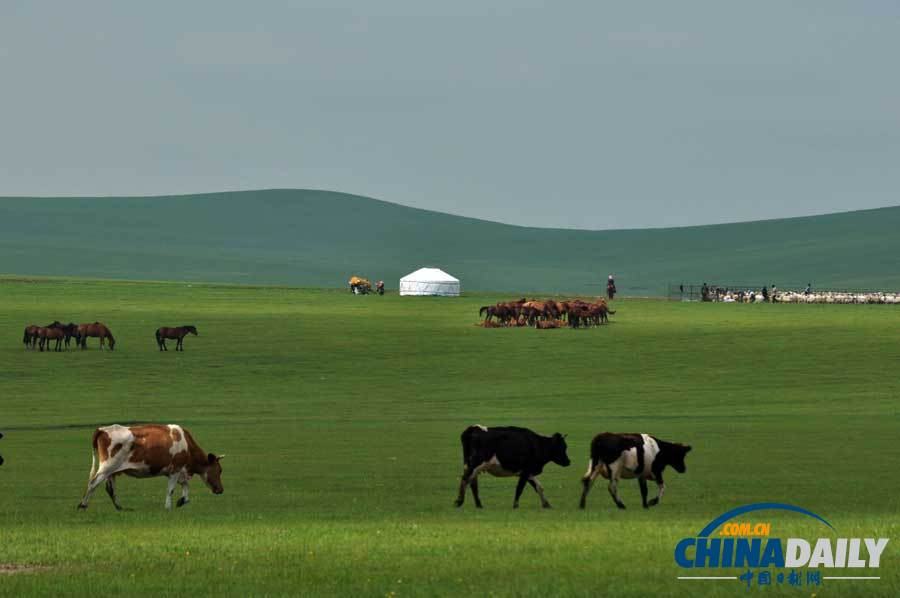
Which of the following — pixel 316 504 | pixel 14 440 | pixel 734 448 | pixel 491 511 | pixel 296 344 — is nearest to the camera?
pixel 491 511

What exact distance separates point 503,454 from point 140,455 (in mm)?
5571

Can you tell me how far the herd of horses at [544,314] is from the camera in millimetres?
89438

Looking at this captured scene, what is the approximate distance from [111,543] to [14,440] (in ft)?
72.9

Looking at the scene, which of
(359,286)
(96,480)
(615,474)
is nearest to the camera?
(96,480)

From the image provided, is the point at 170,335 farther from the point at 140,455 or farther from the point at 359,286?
the point at 359,286

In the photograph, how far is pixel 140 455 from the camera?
2327 centimetres

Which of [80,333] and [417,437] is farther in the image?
[80,333]

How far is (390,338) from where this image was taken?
271 feet

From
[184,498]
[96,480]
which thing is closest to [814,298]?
[184,498]

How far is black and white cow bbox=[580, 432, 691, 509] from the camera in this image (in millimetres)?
23047

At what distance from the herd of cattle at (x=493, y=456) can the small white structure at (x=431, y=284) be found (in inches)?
4347

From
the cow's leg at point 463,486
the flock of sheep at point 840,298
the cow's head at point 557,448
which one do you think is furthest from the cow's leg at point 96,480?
the flock of sheep at point 840,298

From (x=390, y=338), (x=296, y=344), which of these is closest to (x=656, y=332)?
(x=390, y=338)

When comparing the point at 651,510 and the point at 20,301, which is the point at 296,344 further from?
the point at 651,510
